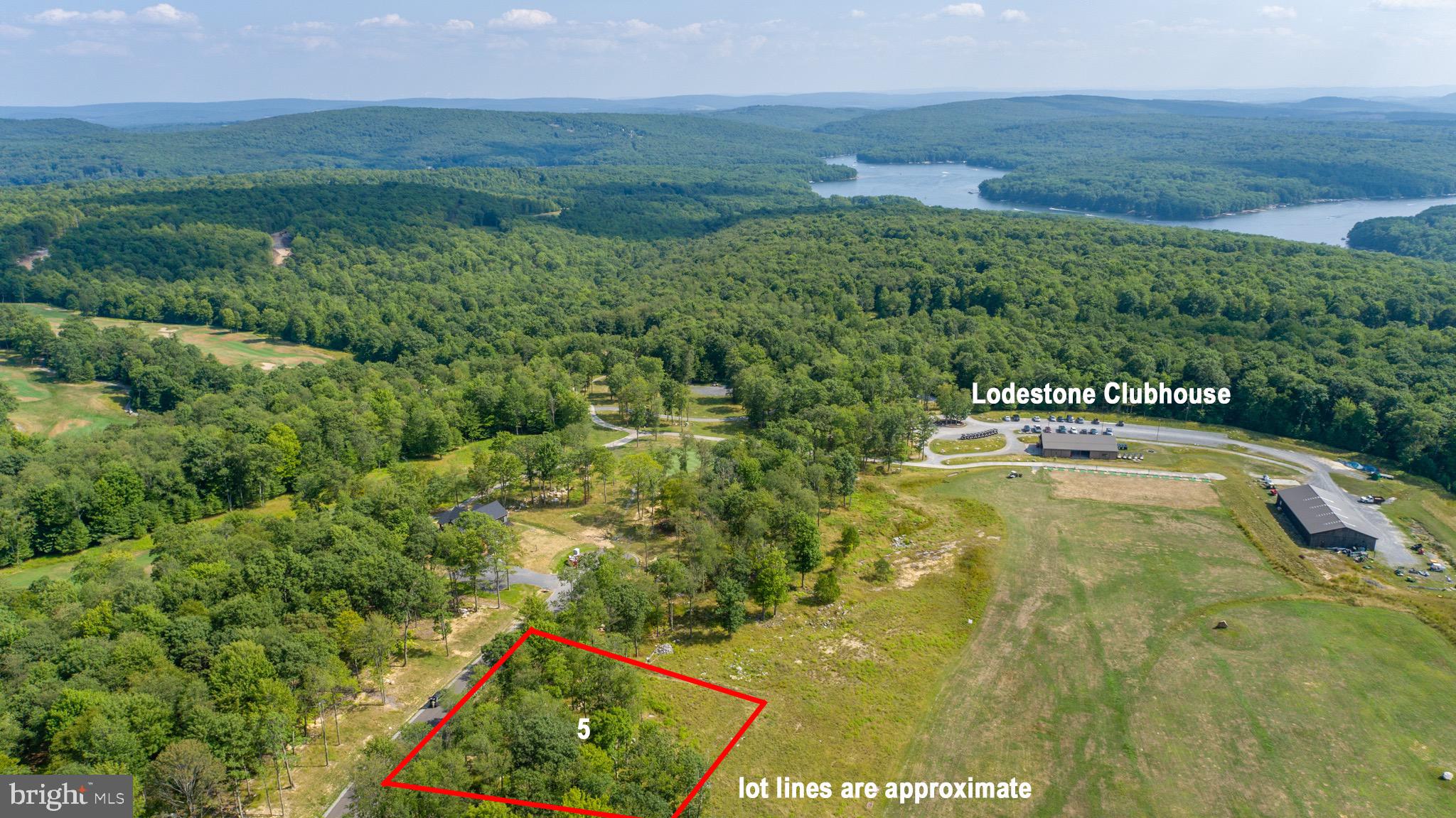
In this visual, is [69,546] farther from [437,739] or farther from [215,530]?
[437,739]

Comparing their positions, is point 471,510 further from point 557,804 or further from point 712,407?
point 712,407

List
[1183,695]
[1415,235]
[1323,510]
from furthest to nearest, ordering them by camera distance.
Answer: [1415,235]
[1323,510]
[1183,695]

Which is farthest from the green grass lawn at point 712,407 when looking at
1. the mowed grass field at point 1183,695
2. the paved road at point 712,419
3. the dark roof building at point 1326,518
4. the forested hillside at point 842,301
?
the dark roof building at point 1326,518

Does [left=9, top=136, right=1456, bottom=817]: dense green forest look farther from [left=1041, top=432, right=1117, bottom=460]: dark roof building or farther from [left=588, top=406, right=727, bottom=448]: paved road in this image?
[left=1041, top=432, right=1117, bottom=460]: dark roof building

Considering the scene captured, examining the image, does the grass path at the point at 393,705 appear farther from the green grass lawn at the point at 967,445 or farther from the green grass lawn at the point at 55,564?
the green grass lawn at the point at 967,445

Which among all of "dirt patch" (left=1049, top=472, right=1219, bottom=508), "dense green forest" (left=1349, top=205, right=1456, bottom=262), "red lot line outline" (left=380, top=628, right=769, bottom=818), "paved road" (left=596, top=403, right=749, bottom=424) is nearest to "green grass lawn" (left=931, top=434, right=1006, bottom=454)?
"dirt patch" (left=1049, top=472, right=1219, bottom=508)

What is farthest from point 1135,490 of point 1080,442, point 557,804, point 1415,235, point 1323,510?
point 1415,235

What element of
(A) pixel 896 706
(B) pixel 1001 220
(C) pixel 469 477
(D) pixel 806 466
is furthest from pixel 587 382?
(B) pixel 1001 220
